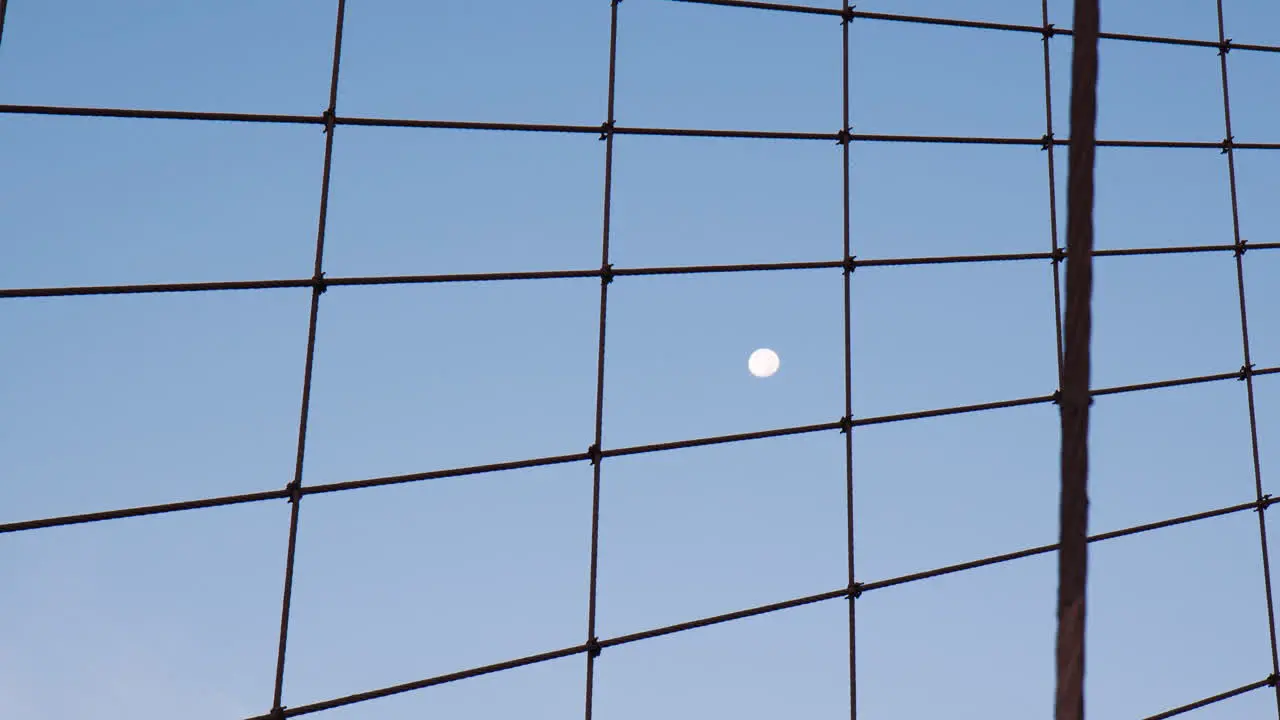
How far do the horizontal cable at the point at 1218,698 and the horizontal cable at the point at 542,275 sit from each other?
3.61m

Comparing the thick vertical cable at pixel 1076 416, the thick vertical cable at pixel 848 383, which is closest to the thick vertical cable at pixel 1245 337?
the thick vertical cable at pixel 848 383

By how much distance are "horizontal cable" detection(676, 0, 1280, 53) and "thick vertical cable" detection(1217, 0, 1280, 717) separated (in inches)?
9.8

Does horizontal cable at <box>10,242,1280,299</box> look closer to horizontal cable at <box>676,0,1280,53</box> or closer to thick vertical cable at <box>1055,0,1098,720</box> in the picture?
horizontal cable at <box>676,0,1280,53</box>

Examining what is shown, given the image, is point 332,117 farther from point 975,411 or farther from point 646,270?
point 975,411

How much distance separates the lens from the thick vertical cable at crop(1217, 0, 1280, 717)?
414 inches

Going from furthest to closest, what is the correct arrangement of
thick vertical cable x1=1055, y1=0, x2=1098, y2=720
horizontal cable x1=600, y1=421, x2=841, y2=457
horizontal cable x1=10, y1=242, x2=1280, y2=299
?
horizontal cable x1=600, y1=421, x2=841, y2=457
horizontal cable x1=10, y1=242, x2=1280, y2=299
thick vertical cable x1=1055, y1=0, x2=1098, y2=720

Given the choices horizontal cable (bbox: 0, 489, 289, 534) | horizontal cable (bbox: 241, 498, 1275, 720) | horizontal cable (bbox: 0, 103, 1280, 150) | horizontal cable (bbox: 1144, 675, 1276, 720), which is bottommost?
horizontal cable (bbox: 1144, 675, 1276, 720)

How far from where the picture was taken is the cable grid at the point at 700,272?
7199 millimetres

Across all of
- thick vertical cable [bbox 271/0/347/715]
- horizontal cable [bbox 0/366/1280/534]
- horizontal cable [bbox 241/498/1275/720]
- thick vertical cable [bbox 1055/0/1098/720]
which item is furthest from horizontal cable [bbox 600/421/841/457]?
thick vertical cable [bbox 1055/0/1098/720]

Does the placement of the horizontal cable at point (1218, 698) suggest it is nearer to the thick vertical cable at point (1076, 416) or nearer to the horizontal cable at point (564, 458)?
the horizontal cable at point (564, 458)

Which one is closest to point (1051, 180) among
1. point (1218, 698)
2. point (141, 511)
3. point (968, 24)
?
point (968, 24)

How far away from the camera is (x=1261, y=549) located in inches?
426

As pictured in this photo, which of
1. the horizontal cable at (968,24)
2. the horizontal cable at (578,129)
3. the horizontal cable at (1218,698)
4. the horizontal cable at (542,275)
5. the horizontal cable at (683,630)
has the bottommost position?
the horizontal cable at (1218,698)

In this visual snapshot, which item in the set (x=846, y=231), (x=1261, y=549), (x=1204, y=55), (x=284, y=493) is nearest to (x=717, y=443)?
(x=846, y=231)
